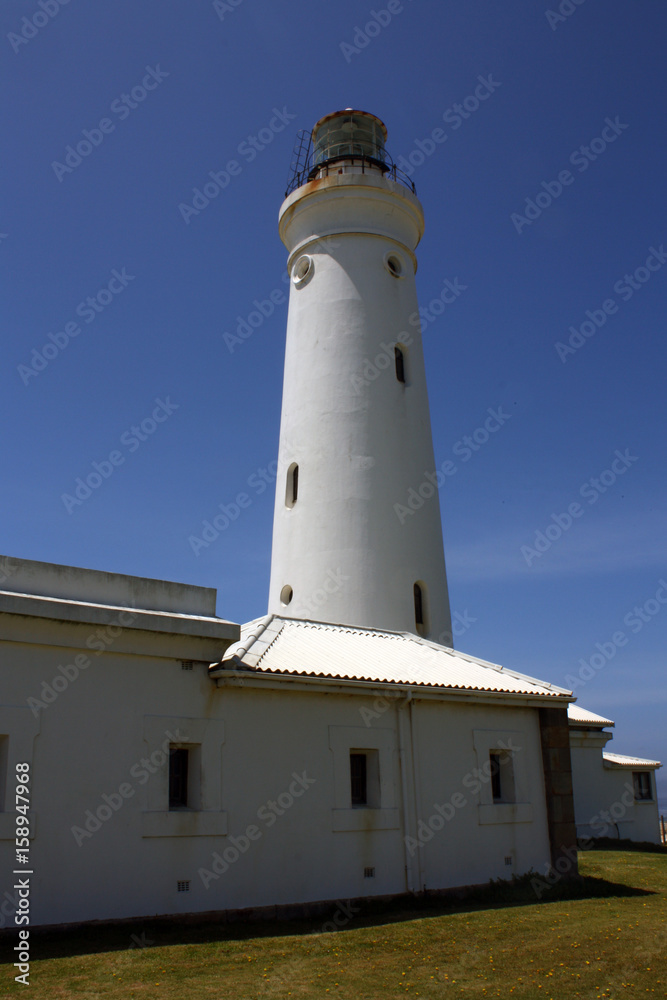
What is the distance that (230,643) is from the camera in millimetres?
10977

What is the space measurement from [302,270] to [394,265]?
2084mm

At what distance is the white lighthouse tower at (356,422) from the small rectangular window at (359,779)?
4.55 m

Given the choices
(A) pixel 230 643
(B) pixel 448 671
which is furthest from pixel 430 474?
(A) pixel 230 643

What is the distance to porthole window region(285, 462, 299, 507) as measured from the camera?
18.1 m

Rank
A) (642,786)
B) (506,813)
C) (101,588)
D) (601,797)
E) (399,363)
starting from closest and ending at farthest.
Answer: (101,588) → (506,813) → (399,363) → (601,797) → (642,786)

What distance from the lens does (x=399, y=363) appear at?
738 inches

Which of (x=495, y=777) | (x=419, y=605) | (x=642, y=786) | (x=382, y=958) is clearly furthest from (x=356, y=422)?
(x=642, y=786)

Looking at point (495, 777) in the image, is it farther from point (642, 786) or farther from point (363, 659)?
point (642, 786)

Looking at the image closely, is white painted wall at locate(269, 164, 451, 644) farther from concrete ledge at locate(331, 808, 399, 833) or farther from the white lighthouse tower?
concrete ledge at locate(331, 808, 399, 833)

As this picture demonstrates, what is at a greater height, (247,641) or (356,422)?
(356,422)

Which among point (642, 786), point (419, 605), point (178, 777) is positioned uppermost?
point (419, 605)

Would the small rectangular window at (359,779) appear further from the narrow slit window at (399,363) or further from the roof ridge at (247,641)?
the narrow slit window at (399,363)

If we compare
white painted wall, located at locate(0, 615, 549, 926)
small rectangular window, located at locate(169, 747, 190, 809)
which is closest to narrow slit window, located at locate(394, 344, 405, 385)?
white painted wall, located at locate(0, 615, 549, 926)

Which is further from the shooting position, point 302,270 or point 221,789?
point 302,270
